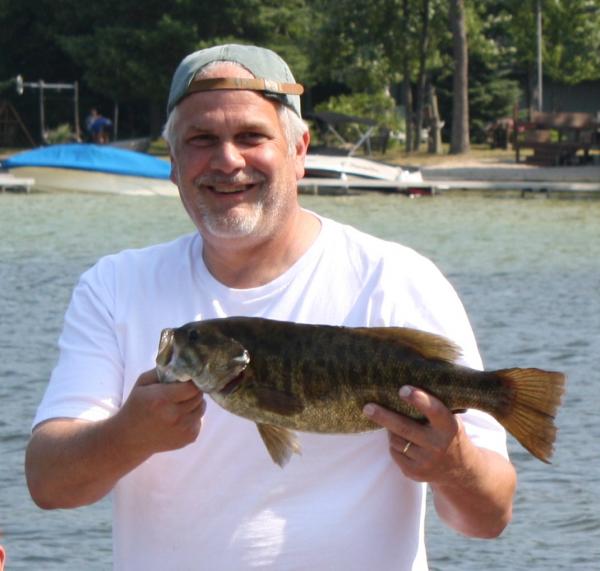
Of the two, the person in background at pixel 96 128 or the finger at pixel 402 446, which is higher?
the finger at pixel 402 446

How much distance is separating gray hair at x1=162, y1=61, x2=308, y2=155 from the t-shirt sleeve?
36 cm

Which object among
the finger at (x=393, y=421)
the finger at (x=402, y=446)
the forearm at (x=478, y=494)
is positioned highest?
the finger at (x=393, y=421)

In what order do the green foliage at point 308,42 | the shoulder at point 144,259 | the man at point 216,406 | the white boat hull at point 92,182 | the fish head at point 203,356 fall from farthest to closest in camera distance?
1. the green foliage at point 308,42
2. the white boat hull at point 92,182
3. the shoulder at point 144,259
4. the man at point 216,406
5. the fish head at point 203,356

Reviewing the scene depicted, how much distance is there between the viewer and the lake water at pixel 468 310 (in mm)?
8914

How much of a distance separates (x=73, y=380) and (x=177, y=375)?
54 centimetres

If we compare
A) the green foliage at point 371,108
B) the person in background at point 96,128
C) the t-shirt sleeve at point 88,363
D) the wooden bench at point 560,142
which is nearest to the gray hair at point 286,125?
the t-shirt sleeve at point 88,363

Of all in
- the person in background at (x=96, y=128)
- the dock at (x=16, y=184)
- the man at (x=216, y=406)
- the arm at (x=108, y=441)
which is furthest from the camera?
the person in background at (x=96, y=128)

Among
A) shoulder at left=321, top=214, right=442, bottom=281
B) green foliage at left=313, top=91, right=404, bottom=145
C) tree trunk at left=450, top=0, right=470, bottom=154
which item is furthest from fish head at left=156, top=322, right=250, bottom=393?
green foliage at left=313, top=91, right=404, bottom=145

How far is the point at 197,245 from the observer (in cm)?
368

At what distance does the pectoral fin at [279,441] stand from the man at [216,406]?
0.18 m

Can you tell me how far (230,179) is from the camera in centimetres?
343

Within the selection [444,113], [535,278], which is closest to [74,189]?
[535,278]

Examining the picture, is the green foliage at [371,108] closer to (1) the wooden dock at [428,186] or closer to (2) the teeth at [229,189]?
(1) the wooden dock at [428,186]

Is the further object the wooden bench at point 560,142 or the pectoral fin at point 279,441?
the wooden bench at point 560,142
